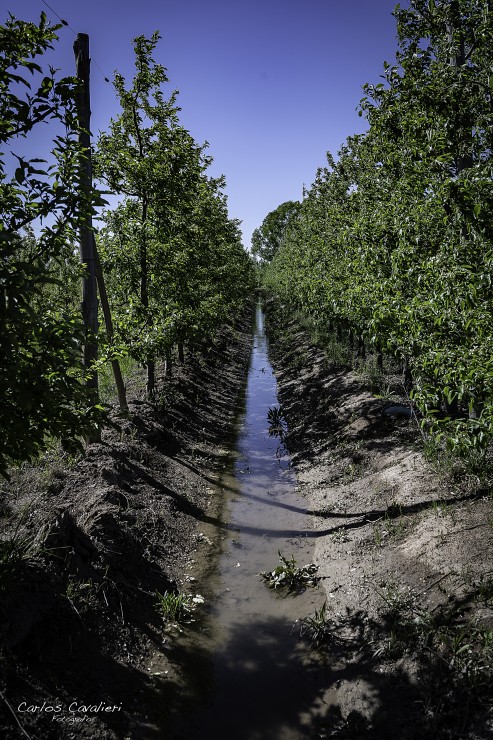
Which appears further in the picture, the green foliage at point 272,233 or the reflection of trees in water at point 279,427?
the green foliage at point 272,233

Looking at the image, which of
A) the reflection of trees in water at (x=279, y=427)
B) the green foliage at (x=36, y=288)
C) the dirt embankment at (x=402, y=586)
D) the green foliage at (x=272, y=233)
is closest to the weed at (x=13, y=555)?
the green foliage at (x=36, y=288)

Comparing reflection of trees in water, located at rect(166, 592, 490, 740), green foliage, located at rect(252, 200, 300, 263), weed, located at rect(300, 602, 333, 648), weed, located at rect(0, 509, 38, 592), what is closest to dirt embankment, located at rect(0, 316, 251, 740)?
weed, located at rect(0, 509, 38, 592)

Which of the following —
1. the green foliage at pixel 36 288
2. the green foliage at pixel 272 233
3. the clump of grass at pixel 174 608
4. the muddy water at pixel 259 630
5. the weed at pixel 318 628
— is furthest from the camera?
the green foliage at pixel 272 233

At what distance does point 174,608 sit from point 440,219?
633cm

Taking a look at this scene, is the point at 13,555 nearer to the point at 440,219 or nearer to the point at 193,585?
the point at 193,585

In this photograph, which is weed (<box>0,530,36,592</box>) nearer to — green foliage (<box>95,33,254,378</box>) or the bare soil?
the bare soil

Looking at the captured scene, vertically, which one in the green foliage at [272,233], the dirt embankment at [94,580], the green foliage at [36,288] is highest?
the green foliage at [272,233]

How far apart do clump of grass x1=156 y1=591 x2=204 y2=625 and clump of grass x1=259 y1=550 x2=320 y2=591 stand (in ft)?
4.24

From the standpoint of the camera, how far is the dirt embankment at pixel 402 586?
164 inches

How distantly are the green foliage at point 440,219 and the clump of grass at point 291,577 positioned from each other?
2.91 m

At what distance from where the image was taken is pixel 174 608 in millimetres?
5918

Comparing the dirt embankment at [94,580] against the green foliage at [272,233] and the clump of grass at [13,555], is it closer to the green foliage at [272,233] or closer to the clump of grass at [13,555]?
the clump of grass at [13,555]

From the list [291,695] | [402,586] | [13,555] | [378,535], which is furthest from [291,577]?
[13,555]

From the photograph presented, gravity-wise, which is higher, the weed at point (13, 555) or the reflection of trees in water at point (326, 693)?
the weed at point (13, 555)
